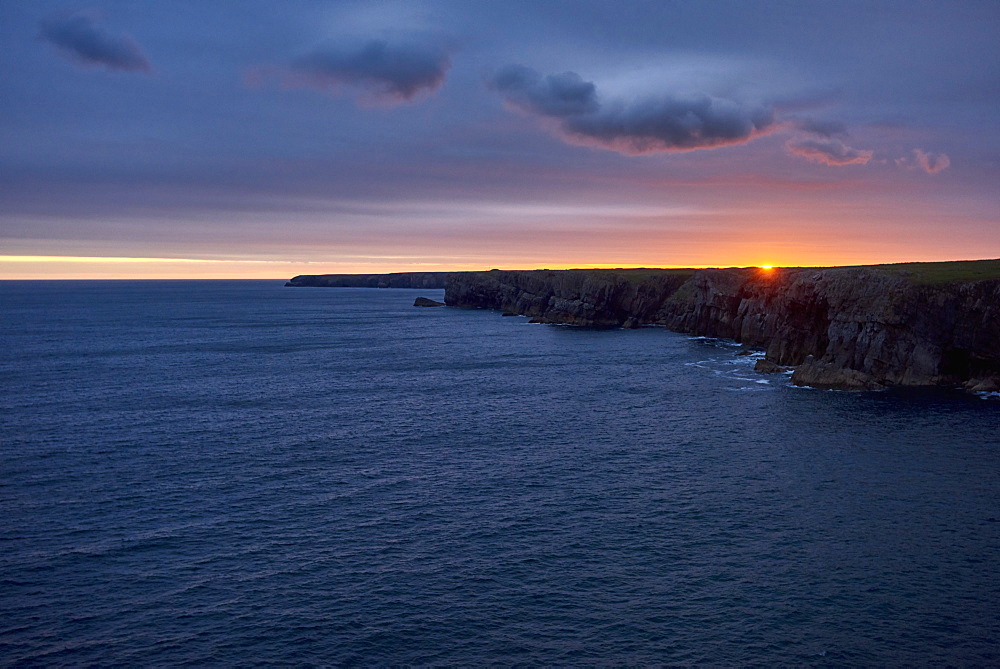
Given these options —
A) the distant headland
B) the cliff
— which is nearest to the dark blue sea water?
the distant headland

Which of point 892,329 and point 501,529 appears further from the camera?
point 892,329

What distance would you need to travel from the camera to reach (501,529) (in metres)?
52.1

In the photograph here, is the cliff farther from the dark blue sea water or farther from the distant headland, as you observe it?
the dark blue sea water

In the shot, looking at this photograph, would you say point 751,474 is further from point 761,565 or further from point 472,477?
point 472,477

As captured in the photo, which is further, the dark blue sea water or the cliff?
→ the cliff

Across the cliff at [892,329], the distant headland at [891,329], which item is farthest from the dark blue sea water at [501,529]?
the cliff at [892,329]

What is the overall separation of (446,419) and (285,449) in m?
21.3

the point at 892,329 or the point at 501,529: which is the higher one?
the point at 892,329

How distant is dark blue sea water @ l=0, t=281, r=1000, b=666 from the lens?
37.9 m

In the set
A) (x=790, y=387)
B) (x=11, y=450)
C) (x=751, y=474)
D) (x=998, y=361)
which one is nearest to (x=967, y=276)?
(x=998, y=361)

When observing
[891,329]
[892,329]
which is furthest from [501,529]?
[892,329]

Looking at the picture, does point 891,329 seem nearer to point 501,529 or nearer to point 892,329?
point 892,329

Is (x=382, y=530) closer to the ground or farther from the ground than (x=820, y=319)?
closer to the ground

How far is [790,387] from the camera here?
105m
